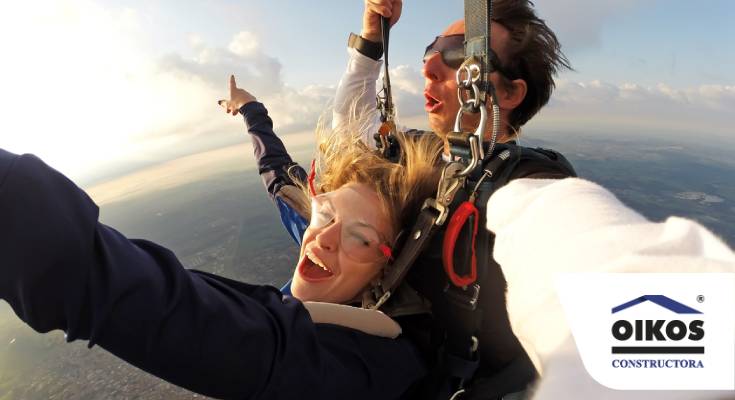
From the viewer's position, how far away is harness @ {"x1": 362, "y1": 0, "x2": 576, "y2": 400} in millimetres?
1490

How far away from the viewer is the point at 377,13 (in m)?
3.07

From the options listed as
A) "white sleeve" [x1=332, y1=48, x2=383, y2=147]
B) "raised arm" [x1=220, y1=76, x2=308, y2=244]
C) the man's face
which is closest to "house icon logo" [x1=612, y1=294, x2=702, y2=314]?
the man's face

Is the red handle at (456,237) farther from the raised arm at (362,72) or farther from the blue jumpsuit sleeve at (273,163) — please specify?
the blue jumpsuit sleeve at (273,163)

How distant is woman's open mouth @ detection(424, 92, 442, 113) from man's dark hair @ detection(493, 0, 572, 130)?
525 mm

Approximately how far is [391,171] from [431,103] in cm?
96

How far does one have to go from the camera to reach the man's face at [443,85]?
2544 mm

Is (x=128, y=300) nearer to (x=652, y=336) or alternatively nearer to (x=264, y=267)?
(x=652, y=336)

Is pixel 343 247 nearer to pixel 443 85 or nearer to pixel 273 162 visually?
pixel 443 85

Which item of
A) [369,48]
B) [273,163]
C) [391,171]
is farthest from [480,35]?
[273,163]

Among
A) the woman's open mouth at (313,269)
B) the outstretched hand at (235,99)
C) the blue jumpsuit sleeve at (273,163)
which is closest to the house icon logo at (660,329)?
the woman's open mouth at (313,269)

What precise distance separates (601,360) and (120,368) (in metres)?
64.5

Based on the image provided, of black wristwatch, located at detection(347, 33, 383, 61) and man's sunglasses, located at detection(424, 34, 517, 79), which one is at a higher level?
black wristwatch, located at detection(347, 33, 383, 61)

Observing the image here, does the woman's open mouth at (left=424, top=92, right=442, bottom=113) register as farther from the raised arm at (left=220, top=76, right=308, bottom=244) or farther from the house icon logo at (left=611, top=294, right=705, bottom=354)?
the house icon logo at (left=611, top=294, right=705, bottom=354)

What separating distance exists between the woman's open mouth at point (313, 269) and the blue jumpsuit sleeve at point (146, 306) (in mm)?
567
